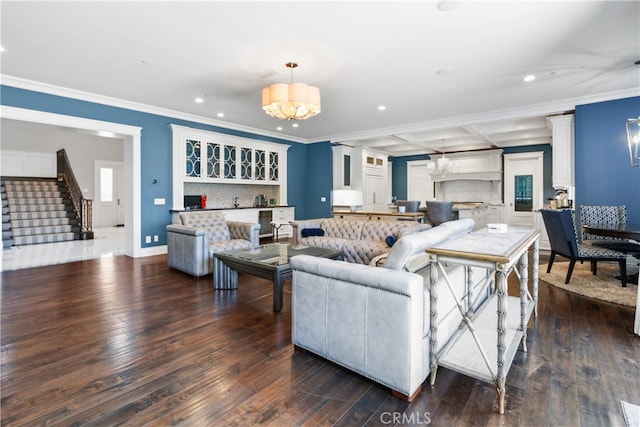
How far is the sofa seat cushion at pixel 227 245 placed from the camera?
4668 millimetres

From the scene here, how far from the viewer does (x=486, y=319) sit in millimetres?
2549

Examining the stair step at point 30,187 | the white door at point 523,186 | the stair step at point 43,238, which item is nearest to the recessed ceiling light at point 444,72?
the white door at point 523,186

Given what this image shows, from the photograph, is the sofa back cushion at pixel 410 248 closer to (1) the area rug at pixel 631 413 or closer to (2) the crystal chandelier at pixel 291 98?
(1) the area rug at pixel 631 413

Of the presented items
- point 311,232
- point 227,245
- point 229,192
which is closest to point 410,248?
point 227,245

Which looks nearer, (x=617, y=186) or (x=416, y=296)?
(x=416, y=296)

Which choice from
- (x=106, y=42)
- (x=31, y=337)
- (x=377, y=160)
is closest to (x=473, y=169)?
(x=377, y=160)

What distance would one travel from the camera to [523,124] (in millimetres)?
7109

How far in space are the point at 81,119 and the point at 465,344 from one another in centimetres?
626

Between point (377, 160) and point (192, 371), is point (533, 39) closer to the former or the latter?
point (192, 371)

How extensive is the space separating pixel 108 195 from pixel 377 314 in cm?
1225

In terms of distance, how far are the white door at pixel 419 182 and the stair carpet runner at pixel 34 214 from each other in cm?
1055

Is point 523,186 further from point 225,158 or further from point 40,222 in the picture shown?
point 40,222

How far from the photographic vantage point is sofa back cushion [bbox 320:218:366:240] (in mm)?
5441

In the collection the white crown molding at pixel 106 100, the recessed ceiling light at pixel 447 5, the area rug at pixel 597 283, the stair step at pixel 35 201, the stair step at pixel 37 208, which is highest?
the white crown molding at pixel 106 100
